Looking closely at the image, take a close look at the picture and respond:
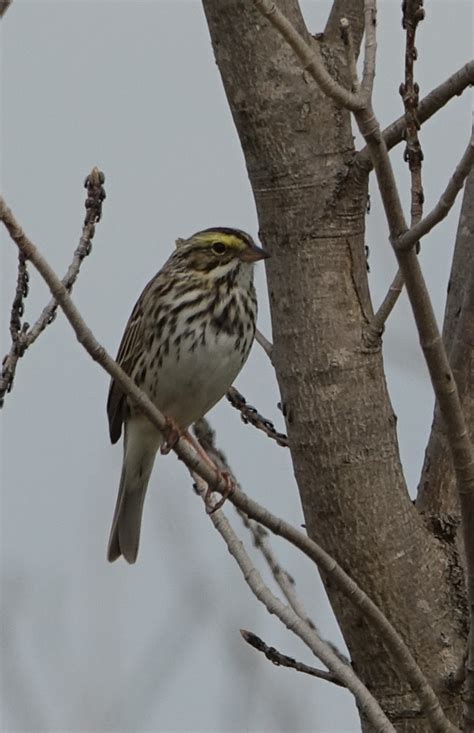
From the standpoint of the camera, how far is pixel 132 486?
19.2ft

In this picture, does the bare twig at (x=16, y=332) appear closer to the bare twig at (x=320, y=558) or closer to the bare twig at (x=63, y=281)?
the bare twig at (x=63, y=281)

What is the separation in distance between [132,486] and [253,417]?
114 centimetres

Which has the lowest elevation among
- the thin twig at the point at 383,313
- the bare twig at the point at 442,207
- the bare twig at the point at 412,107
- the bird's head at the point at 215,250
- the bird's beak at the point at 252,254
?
the bare twig at the point at 442,207

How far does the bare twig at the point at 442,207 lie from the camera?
3.18 m

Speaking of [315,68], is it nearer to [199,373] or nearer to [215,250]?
[199,373]

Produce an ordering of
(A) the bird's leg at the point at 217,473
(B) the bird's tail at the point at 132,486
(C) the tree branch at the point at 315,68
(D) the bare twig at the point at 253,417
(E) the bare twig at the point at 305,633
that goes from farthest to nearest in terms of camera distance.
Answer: (B) the bird's tail at the point at 132,486, (D) the bare twig at the point at 253,417, (A) the bird's leg at the point at 217,473, (E) the bare twig at the point at 305,633, (C) the tree branch at the point at 315,68

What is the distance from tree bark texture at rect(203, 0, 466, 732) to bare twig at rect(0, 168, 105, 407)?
477mm

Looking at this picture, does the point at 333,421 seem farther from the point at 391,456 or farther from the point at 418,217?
the point at 418,217

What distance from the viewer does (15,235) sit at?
9.70 feet

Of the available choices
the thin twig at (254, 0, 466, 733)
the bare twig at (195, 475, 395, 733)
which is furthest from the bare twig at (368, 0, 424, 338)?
the bare twig at (195, 475, 395, 733)

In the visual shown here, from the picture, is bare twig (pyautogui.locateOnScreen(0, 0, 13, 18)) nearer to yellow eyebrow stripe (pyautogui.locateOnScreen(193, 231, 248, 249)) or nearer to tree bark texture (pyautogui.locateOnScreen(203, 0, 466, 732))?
tree bark texture (pyautogui.locateOnScreen(203, 0, 466, 732))

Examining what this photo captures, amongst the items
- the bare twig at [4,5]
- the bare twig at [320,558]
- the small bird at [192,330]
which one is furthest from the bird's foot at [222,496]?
the bare twig at [4,5]

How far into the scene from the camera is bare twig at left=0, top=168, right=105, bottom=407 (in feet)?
13.0

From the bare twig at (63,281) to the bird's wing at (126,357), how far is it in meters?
0.92
